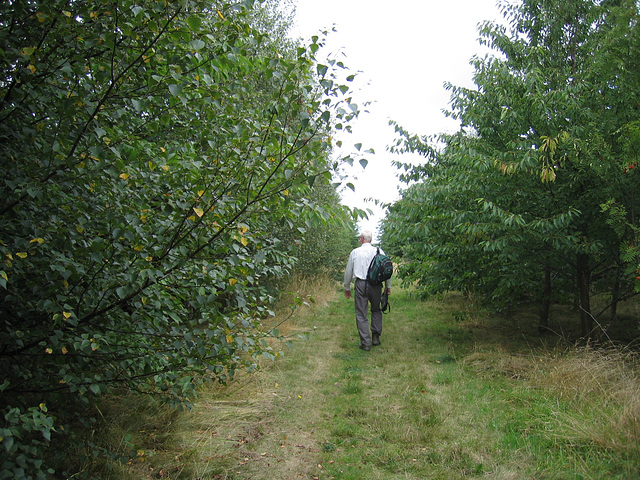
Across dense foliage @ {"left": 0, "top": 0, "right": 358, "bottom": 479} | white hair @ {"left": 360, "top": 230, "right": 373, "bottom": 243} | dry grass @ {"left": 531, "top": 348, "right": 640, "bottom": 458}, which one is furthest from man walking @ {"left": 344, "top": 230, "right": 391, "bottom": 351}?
dense foliage @ {"left": 0, "top": 0, "right": 358, "bottom": 479}

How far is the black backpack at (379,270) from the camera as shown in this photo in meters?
8.10

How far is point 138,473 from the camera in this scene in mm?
3484

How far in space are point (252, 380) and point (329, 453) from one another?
1965 millimetres

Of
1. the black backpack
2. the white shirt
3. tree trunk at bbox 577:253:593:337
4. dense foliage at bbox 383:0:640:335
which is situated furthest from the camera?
the white shirt

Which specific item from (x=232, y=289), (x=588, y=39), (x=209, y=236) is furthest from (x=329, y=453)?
(x=588, y=39)

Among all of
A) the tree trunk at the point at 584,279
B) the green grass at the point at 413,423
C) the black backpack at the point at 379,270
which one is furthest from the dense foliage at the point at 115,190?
the tree trunk at the point at 584,279

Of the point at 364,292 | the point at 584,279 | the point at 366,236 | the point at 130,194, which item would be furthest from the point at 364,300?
the point at 130,194

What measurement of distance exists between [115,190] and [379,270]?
224 inches

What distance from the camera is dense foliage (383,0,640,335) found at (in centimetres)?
578

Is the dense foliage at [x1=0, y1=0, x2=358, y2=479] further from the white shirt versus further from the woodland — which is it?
the white shirt

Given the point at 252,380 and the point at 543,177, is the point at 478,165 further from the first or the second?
the point at 252,380

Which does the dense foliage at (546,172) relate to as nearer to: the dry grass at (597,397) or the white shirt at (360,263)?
the white shirt at (360,263)

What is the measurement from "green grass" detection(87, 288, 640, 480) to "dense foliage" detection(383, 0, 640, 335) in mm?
1596

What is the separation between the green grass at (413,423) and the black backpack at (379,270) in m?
1.49
